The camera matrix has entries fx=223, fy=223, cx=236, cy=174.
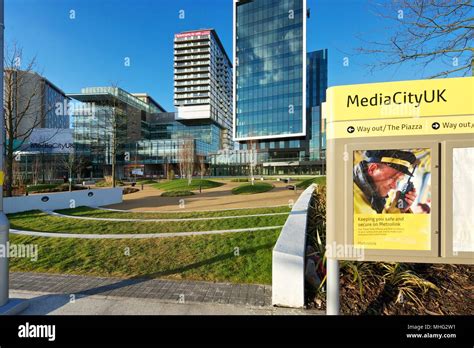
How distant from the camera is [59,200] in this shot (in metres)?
12.2

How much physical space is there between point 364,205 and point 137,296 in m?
3.74

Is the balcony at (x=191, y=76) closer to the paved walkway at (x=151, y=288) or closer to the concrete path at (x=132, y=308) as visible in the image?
the paved walkway at (x=151, y=288)

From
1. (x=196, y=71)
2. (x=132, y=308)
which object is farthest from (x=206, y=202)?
(x=196, y=71)

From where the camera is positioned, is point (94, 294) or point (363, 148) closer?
point (363, 148)

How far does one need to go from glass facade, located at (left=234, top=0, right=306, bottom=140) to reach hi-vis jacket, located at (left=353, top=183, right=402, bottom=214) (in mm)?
59951

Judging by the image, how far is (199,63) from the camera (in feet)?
327

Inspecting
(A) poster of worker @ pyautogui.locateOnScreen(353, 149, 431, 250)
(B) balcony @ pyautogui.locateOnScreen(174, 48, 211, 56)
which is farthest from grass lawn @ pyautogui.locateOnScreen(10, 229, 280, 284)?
(B) balcony @ pyautogui.locateOnScreen(174, 48, 211, 56)

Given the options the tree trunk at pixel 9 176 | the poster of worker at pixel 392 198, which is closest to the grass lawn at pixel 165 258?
the poster of worker at pixel 392 198

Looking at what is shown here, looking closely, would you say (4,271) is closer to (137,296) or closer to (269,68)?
(137,296)
